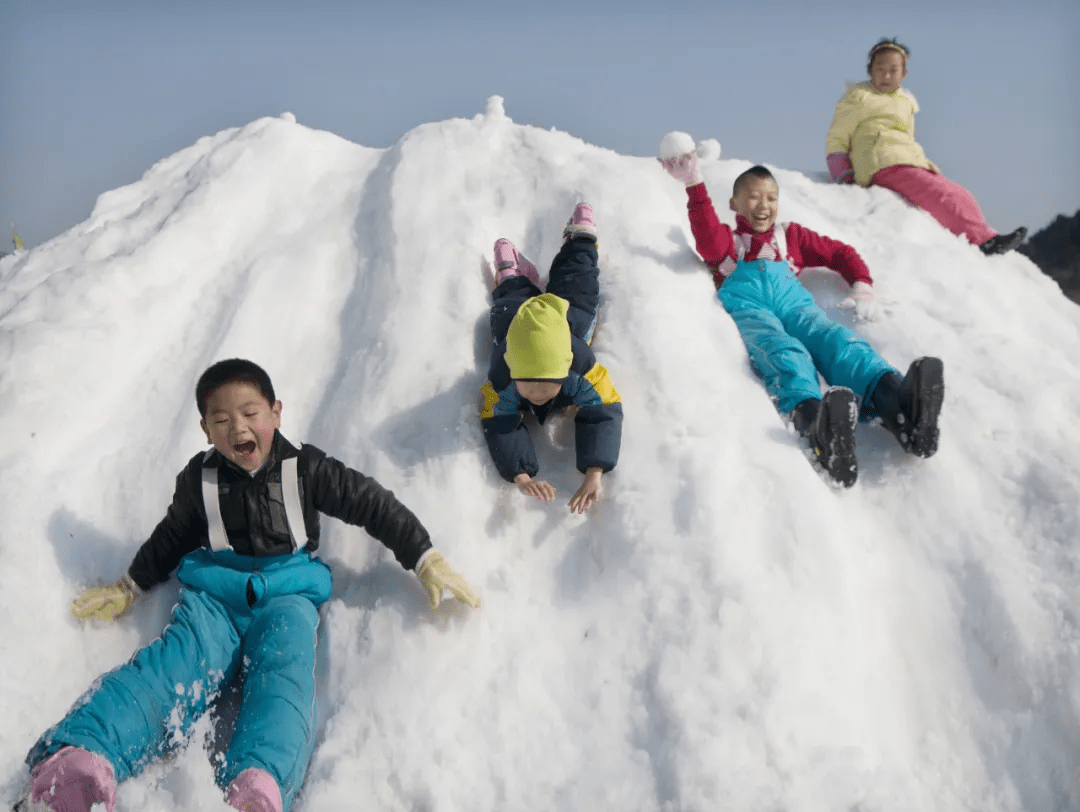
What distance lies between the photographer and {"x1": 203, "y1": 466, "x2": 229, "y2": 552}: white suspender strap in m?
2.36

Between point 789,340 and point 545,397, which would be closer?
point 545,397

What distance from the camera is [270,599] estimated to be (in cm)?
232

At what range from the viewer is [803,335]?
10.7 feet

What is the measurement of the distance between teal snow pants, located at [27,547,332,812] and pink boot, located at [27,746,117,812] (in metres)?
0.05

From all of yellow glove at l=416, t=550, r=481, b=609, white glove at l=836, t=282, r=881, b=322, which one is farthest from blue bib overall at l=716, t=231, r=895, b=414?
yellow glove at l=416, t=550, r=481, b=609

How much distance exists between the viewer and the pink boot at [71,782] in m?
1.75

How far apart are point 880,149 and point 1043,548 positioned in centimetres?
354

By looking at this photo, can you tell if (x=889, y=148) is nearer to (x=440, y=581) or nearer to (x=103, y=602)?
(x=440, y=581)

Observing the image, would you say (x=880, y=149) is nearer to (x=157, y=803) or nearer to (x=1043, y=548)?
(x=1043, y=548)

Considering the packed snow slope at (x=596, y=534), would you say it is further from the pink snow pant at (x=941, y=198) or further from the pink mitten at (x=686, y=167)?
the pink snow pant at (x=941, y=198)

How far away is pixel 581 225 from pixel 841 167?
2.86 m

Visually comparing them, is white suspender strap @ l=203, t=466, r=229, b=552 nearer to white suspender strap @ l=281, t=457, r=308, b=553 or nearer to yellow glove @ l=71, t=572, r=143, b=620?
white suspender strap @ l=281, t=457, r=308, b=553

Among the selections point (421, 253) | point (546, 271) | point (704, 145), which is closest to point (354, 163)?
point (421, 253)

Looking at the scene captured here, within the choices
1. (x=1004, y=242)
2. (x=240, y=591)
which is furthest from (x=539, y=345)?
(x=1004, y=242)
